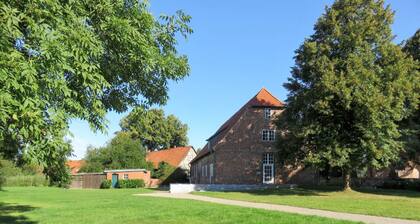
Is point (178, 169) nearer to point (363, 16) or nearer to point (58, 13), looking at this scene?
point (363, 16)

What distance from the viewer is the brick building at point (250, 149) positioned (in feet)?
159

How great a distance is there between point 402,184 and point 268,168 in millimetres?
12833

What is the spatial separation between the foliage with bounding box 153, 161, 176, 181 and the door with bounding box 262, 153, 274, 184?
72.2 ft

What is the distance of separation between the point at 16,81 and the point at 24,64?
236mm

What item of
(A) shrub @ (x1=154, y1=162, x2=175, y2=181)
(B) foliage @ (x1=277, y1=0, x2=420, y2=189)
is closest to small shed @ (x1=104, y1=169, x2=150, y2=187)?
(A) shrub @ (x1=154, y1=162, x2=175, y2=181)

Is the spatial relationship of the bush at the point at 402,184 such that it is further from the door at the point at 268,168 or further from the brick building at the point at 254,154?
the door at the point at 268,168

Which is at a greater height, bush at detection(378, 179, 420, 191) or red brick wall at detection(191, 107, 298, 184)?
red brick wall at detection(191, 107, 298, 184)

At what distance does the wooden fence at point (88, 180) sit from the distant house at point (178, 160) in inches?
374

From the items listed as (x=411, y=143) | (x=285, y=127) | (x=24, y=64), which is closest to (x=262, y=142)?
(x=285, y=127)

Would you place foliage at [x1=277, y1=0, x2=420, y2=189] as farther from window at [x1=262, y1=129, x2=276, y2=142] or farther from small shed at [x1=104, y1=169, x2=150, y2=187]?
small shed at [x1=104, y1=169, x2=150, y2=187]

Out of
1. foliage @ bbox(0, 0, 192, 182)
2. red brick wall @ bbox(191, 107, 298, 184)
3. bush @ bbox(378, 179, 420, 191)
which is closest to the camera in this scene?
foliage @ bbox(0, 0, 192, 182)

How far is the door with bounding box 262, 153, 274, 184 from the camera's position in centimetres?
4872

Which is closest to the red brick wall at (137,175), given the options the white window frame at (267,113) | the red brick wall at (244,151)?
the red brick wall at (244,151)

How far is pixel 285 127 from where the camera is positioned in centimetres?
3684
